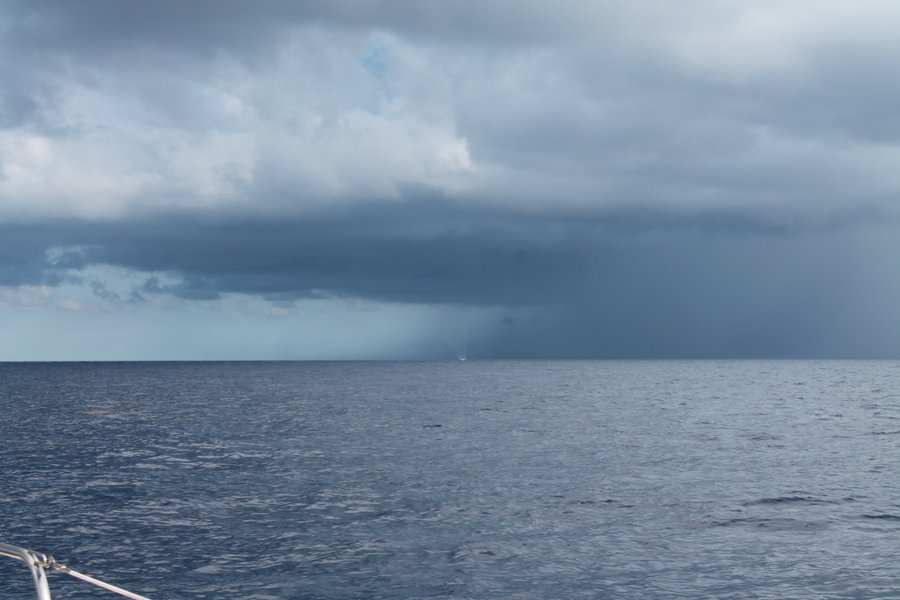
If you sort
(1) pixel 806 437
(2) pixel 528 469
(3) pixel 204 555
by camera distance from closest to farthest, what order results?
(3) pixel 204 555 < (2) pixel 528 469 < (1) pixel 806 437

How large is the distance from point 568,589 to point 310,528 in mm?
13201

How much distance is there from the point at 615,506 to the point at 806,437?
4416cm

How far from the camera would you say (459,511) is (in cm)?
3928

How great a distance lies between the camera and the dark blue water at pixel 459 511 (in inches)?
1091

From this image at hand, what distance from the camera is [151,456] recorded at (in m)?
62.1

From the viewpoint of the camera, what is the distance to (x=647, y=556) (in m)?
30.7

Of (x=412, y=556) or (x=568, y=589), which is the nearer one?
(x=568, y=589)

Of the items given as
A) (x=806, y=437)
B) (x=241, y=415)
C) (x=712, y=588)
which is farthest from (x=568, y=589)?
(x=241, y=415)

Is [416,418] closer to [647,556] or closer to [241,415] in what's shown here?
[241,415]

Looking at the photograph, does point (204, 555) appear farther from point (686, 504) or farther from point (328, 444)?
point (328, 444)

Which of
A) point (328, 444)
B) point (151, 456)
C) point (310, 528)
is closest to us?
point (310, 528)

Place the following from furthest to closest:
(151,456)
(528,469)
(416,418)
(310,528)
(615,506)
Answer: (416,418) → (151,456) → (528,469) → (615,506) → (310,528)

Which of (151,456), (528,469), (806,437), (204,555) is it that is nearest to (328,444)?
(151,456)

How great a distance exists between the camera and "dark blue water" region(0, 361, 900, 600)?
90.9 feet
